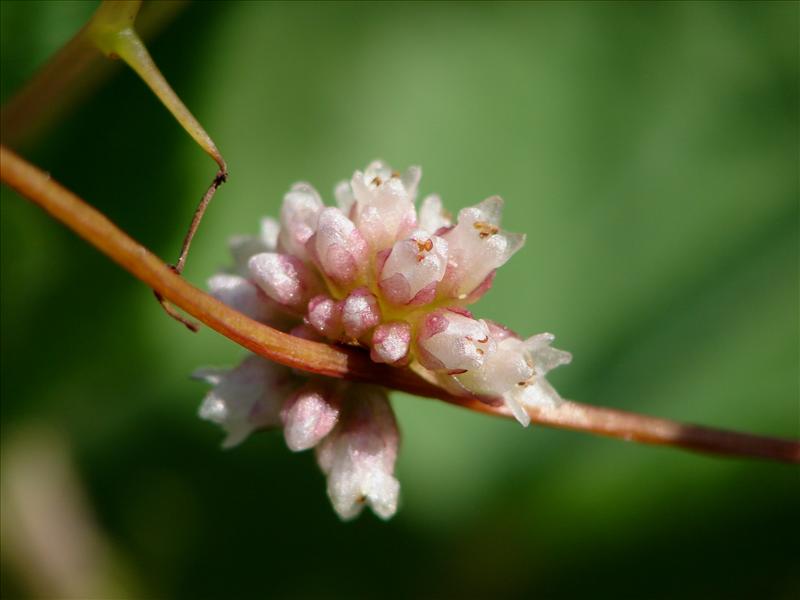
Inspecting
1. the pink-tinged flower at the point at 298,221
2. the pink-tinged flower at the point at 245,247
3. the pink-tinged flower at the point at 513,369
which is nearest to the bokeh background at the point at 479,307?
the pink-tinged flower at the point at 245,247

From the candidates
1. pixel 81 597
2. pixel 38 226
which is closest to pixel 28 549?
pixel 81 597

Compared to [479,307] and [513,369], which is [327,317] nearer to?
[513,369]

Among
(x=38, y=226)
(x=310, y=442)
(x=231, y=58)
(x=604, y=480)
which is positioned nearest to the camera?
(x=310, y=442)

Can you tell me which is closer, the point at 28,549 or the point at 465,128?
the point at 28,549

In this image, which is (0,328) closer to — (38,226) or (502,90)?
(38,226)

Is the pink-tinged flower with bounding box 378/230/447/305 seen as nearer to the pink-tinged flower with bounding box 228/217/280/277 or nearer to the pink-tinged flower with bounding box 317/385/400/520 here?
the pink-tinged flower with bounding box 317/385/400/520
